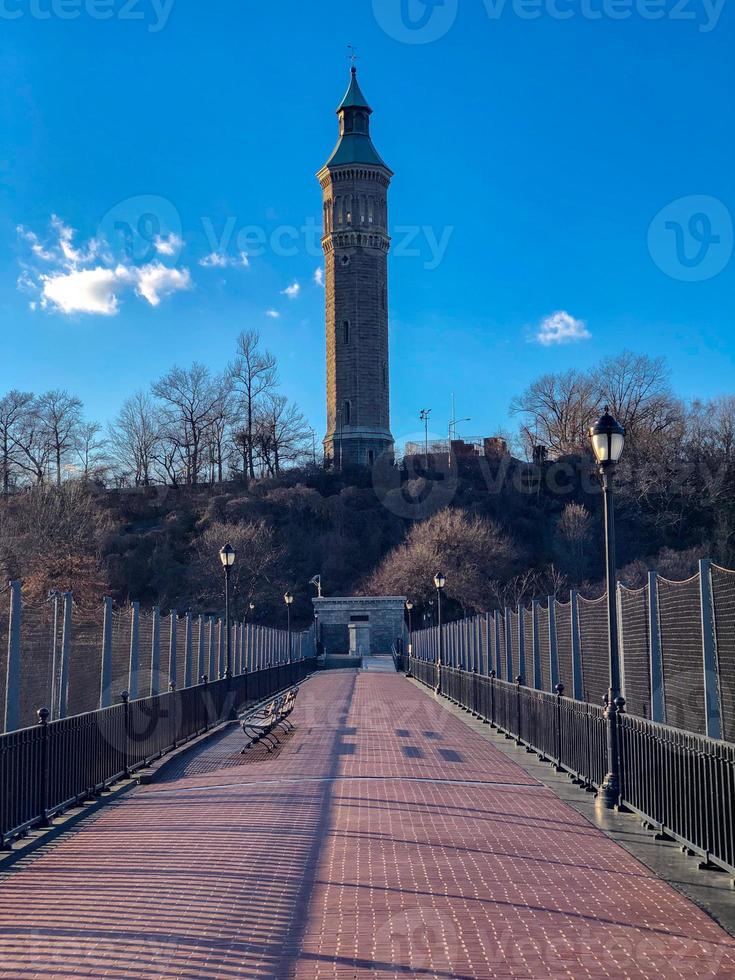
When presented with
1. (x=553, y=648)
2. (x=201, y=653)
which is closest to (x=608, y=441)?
(x=553, y=648)

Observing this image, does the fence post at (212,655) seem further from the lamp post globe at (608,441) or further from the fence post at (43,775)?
the lamp post globe at (608,441)

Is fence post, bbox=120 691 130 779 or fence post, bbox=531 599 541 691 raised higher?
fence post, bbox=531 599 541 691

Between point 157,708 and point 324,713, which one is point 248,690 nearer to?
point 324,713

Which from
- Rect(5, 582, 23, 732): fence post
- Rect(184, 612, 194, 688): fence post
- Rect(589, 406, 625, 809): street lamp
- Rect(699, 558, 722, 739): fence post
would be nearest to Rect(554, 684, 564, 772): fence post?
Rect(589, 406, 625, 809): street lamp

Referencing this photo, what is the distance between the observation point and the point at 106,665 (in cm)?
1401

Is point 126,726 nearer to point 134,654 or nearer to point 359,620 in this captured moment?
point 134,654

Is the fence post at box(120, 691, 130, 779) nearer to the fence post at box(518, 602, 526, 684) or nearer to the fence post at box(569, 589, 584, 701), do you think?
the fence post at box(569, 589, 584, 701)

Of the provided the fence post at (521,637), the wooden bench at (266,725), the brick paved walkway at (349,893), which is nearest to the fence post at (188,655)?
the wooden bench at (266,725)

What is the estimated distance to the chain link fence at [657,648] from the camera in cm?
945

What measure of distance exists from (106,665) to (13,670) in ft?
12.2

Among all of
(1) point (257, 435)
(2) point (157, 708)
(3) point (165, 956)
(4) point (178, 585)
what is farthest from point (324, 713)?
(1) point (257, 435)

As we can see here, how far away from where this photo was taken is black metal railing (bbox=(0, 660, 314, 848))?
30.9ft

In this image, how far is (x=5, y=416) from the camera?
95312 mm

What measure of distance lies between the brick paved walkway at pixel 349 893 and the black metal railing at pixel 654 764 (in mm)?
533
